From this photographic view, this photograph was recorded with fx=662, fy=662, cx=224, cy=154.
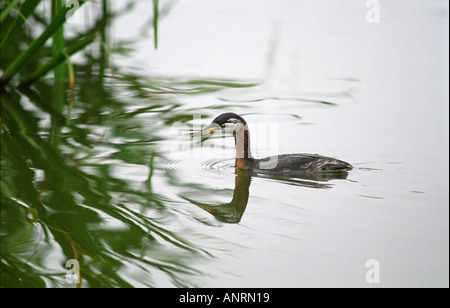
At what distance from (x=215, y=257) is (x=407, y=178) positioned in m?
2.63

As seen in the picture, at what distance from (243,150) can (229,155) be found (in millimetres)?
493

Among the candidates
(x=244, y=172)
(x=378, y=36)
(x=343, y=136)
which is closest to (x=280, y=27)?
(x=378, y=36)

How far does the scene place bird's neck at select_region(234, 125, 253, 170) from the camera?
6898mm

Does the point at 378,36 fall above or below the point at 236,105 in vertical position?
above

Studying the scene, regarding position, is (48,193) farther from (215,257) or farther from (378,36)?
(378,36)

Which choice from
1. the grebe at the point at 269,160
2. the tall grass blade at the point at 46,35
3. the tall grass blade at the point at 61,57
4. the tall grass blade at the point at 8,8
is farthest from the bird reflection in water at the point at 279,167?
the tall grass blade at the point at 8,8

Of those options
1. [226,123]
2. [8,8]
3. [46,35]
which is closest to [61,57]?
[46,35]

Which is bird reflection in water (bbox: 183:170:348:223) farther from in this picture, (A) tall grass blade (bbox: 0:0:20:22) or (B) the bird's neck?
(A) tall grass blade (bbox: 0:0:20:22)

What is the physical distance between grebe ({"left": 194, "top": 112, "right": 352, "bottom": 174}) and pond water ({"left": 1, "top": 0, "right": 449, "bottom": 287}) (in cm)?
13

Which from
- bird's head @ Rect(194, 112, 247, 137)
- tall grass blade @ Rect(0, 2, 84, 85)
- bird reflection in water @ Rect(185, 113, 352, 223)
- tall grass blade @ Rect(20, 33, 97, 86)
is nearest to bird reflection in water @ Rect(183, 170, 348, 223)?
bird reflection in water @ Rect(185, 113, 352, 223)

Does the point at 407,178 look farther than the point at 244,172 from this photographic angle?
No

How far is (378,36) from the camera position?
1177cm

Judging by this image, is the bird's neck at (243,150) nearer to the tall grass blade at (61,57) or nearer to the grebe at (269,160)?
the grebe at (269,160)

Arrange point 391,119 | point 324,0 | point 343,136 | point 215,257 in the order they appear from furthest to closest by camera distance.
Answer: point 324,0, point 391,119, point 343,136, point 215,257
